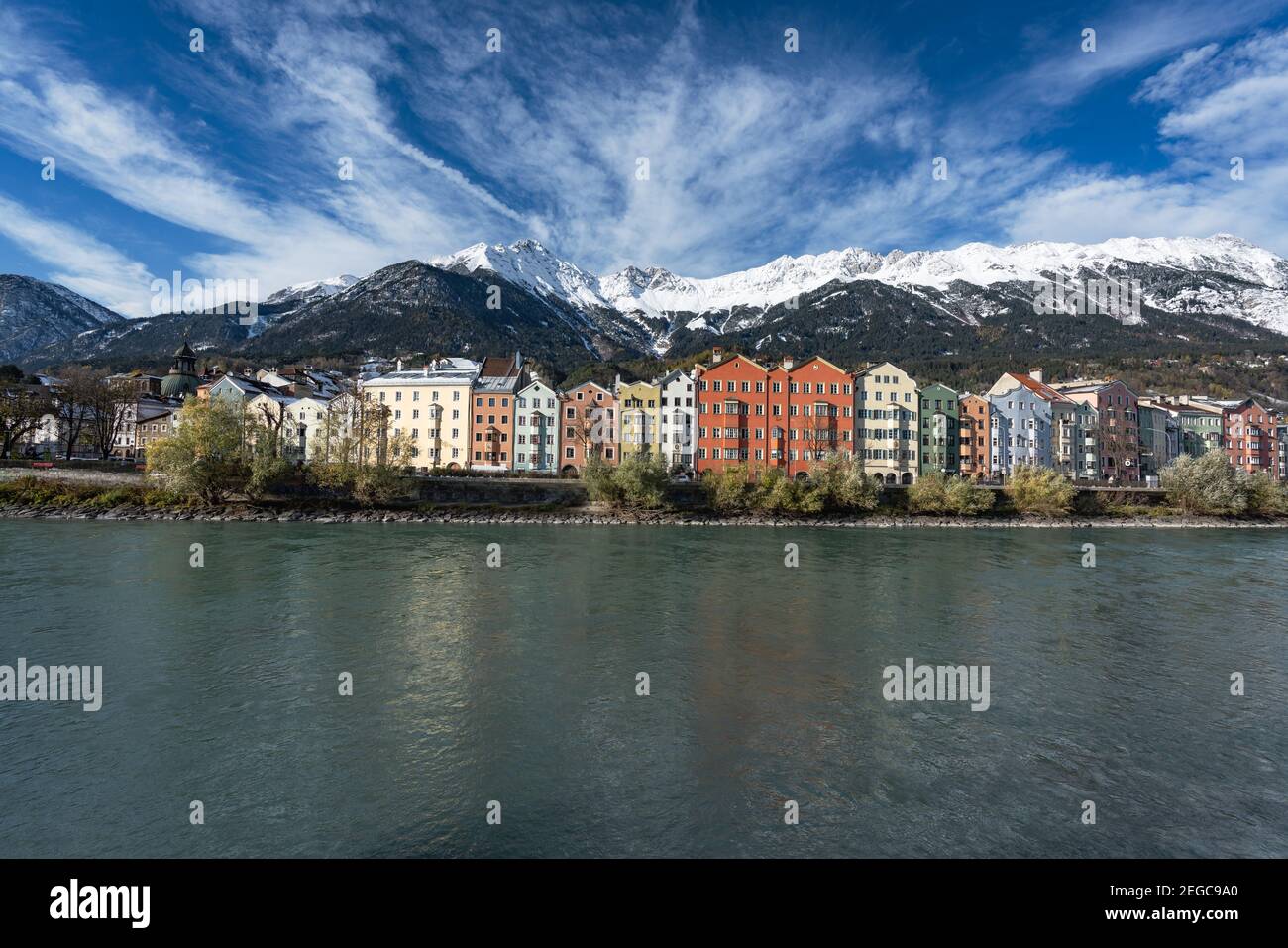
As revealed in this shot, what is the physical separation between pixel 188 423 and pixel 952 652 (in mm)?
65098

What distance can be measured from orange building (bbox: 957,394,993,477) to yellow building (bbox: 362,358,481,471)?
67883mm

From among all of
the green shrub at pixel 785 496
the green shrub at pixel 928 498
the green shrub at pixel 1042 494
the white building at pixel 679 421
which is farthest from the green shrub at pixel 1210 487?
the white building at pixel 679 421

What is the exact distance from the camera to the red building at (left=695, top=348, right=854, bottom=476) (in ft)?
245

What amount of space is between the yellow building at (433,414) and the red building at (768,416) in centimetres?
3159

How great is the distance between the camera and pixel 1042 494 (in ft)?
208

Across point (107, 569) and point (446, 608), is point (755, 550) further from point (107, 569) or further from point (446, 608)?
point (107, 569)

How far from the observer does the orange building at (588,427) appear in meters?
79.2

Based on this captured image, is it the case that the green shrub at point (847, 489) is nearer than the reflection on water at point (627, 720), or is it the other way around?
the reflection on water at point (627, 720)

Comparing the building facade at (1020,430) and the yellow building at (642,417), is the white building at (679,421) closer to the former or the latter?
the yellow building at (642,417)

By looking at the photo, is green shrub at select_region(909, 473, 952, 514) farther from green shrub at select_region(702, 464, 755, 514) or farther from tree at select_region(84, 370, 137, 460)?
tree at select_region(84, 370, 137, 460)

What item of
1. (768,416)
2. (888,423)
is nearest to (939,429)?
(888,423)

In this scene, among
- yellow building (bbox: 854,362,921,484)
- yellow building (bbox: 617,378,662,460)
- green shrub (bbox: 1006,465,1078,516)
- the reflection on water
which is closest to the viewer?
the reflection on water

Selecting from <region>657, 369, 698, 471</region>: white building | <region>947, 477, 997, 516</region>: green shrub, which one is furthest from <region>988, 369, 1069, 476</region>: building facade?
<region>657, 369, 698, 471</region>: white building

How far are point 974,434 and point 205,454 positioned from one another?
9181 centimetres
